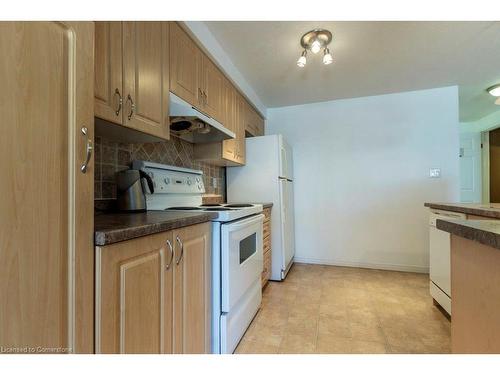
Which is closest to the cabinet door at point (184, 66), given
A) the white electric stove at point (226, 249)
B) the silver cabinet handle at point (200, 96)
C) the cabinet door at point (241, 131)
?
the silver cabinet handle at point (200, 96)

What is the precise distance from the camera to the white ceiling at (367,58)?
6.03ft

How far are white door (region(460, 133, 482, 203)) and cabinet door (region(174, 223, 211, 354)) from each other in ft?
15.7

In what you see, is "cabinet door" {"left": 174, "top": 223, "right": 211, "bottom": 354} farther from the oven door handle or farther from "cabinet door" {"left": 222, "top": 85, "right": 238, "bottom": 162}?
"cabinet door" {"left": 222, "top": 85, "right": 238, "bottom": 162}

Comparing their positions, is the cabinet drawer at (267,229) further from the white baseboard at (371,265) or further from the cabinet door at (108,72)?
the cabinet door at (108,72)

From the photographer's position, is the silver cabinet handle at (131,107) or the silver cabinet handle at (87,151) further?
the silver cabinet handle at (131,107)

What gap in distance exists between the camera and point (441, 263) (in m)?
1.90

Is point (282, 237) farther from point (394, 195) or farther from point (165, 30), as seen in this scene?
point (165, 30)

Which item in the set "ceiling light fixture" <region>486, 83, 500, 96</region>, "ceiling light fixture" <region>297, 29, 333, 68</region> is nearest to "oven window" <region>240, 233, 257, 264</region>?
"ceiling light fixture" <region>297, 29, 333, 68</region>

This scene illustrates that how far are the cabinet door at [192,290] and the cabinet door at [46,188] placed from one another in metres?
0.38

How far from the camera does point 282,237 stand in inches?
105

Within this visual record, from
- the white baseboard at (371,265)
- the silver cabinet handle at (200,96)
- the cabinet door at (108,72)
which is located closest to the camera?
the cabinet door at (108,72)

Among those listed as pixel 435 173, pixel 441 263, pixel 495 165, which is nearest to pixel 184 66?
pixel 441 263

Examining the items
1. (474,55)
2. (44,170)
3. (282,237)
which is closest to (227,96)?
(282,237)
